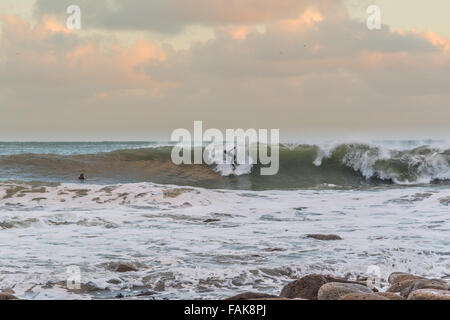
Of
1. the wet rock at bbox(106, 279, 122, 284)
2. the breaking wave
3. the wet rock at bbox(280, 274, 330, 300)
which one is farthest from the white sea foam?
the breaking wave

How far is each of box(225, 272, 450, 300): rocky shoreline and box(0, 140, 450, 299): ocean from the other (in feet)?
A: 1.44

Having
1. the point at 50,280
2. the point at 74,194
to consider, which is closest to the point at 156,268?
the point at 50,280

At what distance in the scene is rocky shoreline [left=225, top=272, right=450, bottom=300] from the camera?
516 cm

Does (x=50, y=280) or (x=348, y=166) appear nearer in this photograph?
(x=50, y=280)

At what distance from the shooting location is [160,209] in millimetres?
13852

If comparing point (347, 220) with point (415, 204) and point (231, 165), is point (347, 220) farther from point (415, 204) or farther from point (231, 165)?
point (231, 165)

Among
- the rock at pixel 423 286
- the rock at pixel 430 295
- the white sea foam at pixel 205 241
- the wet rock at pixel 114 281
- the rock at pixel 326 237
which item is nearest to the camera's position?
the rock at pixel 430 295

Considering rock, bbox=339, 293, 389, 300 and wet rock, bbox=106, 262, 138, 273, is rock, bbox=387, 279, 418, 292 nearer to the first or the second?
rock, bbox=339, 293, 389, 300

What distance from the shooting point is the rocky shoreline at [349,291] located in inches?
203

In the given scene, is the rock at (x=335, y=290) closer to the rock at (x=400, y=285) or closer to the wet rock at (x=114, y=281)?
the rock at (x=400, y=285)

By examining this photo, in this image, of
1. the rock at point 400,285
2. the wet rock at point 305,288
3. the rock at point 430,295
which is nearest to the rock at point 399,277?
the rock at point 400,285

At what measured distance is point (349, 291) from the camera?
5.50m
